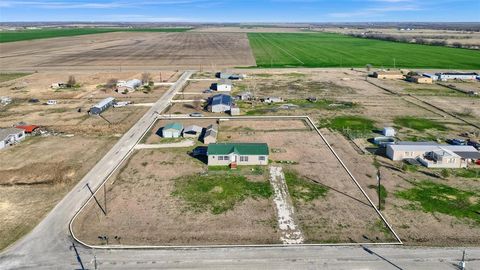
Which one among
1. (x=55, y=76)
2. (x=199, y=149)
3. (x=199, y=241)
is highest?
(x=55, y=76)

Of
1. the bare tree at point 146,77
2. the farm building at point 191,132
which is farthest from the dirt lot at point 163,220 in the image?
the bare tree at point 146,77

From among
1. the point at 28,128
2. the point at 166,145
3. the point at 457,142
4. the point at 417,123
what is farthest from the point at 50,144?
the point at 417,123

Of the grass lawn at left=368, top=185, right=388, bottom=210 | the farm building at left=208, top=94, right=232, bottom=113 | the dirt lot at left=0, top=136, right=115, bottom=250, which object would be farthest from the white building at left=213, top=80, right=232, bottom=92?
the grass lawn at left=368, top=185, right=388, bottom=210

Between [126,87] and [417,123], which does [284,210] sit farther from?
[126,87]

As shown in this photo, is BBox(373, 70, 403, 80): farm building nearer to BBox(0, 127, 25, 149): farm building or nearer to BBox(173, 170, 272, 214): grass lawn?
BBox(173, 170, 272, 214): grass lawn

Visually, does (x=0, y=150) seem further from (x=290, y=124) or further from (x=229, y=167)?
(x=290, y=124)

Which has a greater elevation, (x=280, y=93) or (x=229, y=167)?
(x=280, y=93)

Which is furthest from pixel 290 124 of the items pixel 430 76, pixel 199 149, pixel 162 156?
pixel 430 76
